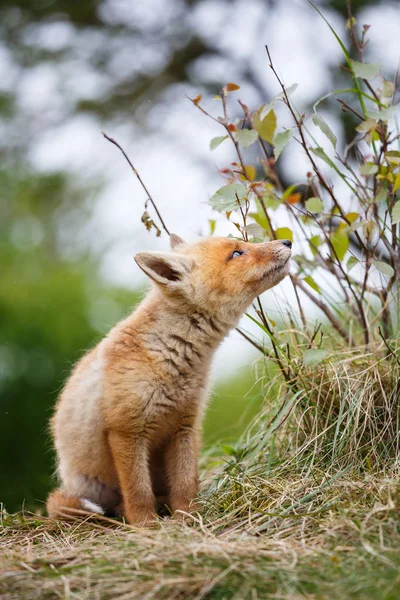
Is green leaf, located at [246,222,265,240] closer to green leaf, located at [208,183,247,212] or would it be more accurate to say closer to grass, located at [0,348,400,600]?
green leaf, located at [208,183,247,212]

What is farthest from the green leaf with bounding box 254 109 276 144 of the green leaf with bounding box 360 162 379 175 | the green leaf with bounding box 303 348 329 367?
the green leaf with bounding box 303 348 329 367

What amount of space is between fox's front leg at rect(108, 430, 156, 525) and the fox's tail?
0.93ft

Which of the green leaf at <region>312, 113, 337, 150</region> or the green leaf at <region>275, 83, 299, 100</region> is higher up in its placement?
the green leaf at <region>275, 83, 299, 100</region>

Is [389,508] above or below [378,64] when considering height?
below

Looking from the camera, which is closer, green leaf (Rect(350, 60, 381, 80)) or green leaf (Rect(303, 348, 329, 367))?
green leaf (Rect(350, 60, 381, 80))

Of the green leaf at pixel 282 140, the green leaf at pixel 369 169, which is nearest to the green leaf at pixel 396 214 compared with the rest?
the green leaf at pixel 369 169

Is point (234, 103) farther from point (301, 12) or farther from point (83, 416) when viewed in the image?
point (83, 416)

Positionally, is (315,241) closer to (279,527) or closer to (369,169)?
(369,169)

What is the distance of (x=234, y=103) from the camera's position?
283 inches

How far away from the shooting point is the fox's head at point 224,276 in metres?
3.44

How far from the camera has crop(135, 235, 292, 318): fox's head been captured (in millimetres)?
3436

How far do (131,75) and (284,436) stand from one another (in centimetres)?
507

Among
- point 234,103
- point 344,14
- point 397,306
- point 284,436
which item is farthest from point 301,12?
point 284,436

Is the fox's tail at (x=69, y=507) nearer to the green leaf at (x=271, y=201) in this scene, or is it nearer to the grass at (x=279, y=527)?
the grass at (x=279, y=527)
